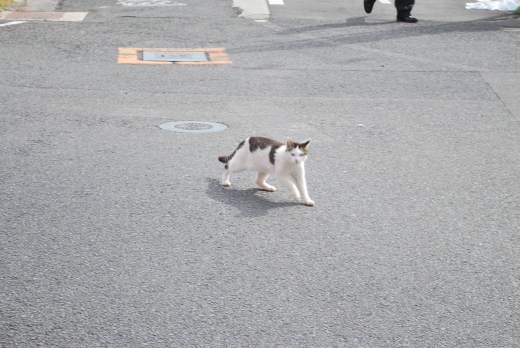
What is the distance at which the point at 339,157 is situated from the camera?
7312 mm

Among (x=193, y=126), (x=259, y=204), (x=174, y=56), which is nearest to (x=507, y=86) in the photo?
(x=193, y=126)

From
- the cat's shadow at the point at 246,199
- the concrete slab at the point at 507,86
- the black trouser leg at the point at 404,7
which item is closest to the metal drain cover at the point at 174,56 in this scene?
the concrete slab at the point at 507,86

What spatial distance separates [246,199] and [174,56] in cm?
613

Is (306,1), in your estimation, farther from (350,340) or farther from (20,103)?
(350,340)

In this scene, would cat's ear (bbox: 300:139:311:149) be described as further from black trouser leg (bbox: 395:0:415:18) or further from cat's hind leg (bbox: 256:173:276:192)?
black trouser leg (bbox: 395:0:415:18)

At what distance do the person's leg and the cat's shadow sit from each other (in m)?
9.62

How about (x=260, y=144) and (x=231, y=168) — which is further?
(x=231, y=168)

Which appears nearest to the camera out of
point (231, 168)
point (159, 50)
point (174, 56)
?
point (231, 168)

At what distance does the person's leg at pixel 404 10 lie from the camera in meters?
14.7

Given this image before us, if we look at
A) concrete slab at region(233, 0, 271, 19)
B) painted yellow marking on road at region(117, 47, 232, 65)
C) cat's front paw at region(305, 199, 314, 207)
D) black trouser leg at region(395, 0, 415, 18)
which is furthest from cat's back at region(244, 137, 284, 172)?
black trouser leg at region(395, 0, 415, 18)

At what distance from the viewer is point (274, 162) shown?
6.05 meters

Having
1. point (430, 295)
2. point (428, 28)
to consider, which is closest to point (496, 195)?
point (430, 295)

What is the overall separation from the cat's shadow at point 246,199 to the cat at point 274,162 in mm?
81

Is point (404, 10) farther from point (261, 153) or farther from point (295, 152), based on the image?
point (295, 152)
